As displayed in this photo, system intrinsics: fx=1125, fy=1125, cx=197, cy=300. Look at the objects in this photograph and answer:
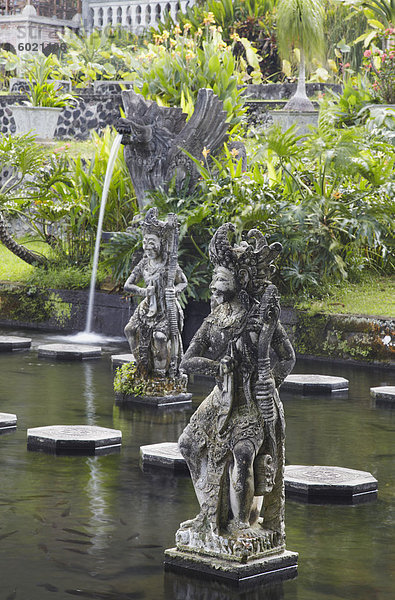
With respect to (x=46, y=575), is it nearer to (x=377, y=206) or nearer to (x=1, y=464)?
(x=1, y=464)

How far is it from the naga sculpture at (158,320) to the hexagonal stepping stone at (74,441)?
6.38ft

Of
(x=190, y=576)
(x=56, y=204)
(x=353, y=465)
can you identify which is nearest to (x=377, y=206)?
(x=56, y=204)

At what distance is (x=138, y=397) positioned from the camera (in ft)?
34.6

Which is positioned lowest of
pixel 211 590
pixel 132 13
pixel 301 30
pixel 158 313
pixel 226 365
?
A: pixel 211 590

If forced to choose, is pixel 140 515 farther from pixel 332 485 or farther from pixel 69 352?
pixel 69 352

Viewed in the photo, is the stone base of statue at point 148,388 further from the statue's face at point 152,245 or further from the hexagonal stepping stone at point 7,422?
the hexagonal stepping stone at point 7,422

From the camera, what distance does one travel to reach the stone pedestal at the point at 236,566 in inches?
219

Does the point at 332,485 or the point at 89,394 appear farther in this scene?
the point at 89,394

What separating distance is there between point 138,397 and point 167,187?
17.3 ft

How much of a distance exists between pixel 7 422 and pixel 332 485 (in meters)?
3.05

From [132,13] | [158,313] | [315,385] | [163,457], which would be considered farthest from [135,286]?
[132,13]

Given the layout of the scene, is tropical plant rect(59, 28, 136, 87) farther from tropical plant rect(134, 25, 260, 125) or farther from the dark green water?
the dark green water

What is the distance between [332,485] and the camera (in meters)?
7.27

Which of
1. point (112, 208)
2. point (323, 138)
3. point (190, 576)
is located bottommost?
point (190, 576)
